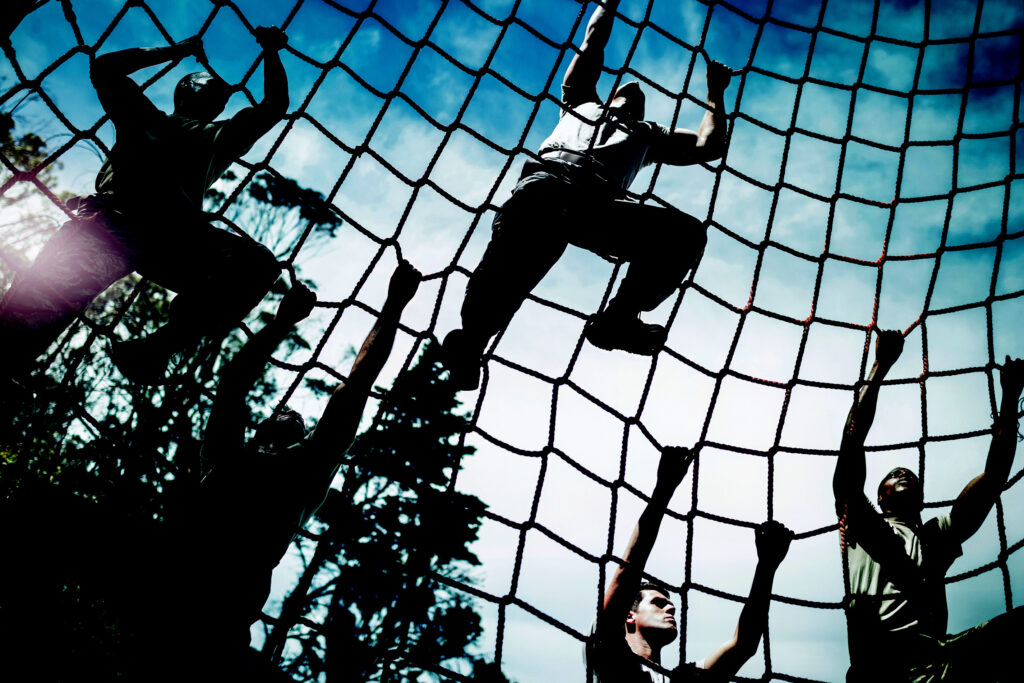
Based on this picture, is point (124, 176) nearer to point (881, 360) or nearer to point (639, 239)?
point (639, 239)

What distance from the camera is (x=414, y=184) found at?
2.11 m

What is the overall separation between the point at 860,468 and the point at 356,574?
5649 mm

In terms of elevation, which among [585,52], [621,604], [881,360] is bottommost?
[621,604]

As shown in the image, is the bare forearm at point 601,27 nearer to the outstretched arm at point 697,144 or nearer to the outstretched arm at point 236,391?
the outstretched arm at point 697,144

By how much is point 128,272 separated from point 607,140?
1.49m

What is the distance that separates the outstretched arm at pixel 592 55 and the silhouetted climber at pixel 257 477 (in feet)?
4.03

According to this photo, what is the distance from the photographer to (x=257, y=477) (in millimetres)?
1441

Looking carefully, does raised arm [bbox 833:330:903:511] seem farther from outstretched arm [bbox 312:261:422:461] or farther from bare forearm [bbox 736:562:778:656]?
outstretched arm [bbox 312:261:422:461]

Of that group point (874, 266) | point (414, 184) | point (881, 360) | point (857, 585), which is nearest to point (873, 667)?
point (857, 585)

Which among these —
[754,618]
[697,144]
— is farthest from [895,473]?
[697,144]

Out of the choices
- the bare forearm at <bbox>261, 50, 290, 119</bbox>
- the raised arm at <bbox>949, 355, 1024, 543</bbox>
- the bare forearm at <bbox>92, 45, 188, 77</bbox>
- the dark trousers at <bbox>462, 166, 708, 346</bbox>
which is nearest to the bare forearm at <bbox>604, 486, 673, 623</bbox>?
the dark trousers at <bbox>462, 166, 708, 346</bbox>

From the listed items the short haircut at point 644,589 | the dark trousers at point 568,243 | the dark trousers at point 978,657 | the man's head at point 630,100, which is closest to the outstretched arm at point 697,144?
the man's head at point 630,100

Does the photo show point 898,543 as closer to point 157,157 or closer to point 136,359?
point 136,359

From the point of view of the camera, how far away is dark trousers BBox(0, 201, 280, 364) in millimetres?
1392
